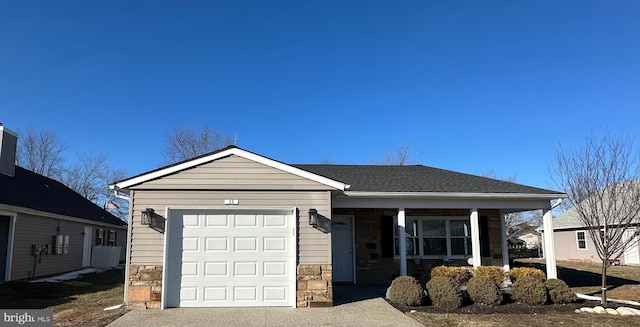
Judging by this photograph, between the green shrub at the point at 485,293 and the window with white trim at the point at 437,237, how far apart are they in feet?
14.3

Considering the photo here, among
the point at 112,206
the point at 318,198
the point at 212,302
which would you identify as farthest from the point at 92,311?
the point at 112,206

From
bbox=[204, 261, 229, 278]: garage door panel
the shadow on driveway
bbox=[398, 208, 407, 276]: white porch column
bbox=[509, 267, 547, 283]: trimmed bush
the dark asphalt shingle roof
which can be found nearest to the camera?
bbox=[204, 261, 229, 278]: garage door panel

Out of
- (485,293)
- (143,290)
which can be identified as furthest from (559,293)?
(143,290)

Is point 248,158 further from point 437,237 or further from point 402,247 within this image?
point 437,237

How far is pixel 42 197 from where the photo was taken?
54.3 ft

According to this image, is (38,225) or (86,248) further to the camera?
(86,248)

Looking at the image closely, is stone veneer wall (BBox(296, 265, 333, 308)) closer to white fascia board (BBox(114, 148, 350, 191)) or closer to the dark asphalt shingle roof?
white fascia board (BBox(114, 148, 350, 191))

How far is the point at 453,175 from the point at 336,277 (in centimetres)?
507

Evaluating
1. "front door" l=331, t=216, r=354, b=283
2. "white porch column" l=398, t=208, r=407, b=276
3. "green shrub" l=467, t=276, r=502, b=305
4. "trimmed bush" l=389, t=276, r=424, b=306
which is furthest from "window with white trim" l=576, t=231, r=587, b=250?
"trimmed bush" l=389, t=276, r=424, b=306

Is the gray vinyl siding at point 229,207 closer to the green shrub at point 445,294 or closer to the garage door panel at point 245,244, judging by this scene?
the garage door panel at point 245,244

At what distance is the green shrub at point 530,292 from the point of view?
9.37 metres

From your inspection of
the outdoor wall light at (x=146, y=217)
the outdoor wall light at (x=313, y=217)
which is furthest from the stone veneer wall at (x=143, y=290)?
the outdoor wall light at (x=313, y=217)

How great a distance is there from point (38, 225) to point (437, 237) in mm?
13440

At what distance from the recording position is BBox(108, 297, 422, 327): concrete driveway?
25.3 ft
